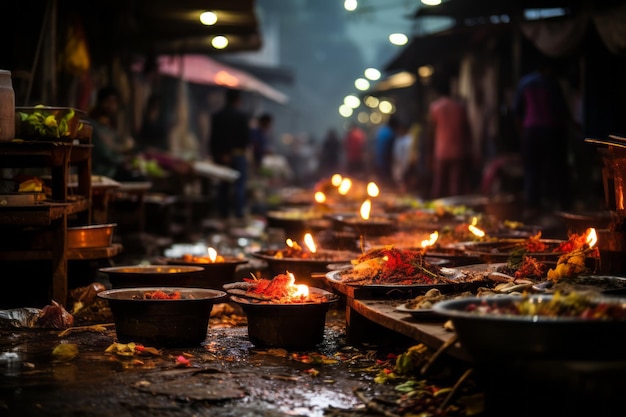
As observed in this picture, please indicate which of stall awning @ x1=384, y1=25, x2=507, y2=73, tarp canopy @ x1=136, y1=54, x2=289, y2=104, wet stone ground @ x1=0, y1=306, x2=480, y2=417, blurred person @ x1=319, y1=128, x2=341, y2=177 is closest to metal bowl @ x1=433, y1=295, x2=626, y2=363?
wet stone ground @ x1=0, y1=306, x2=480, y2=417

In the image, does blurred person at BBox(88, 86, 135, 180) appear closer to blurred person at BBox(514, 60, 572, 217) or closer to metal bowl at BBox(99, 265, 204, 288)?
metal bowl at BBox(99, 265, 204, 288)

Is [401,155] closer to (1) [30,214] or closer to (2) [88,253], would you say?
(2) [88,253]

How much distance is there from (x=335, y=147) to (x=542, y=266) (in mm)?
35689

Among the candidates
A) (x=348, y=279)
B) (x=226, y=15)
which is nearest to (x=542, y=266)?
(x=348, y=279)

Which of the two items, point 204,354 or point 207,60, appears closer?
point 204,354

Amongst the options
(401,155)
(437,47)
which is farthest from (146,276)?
(401,155)

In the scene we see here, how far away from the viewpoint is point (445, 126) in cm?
2156

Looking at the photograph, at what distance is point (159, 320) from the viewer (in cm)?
720

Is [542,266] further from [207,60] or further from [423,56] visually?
[207,60]

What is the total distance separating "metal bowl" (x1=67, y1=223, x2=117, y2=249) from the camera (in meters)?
9.20

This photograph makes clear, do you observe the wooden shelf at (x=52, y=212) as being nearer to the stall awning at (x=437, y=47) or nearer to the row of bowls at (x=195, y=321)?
the row of bowls at (x=195, y=321)

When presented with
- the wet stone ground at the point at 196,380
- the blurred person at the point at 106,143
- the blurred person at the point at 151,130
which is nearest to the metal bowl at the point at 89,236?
the wet stone ground at the point at 196,380

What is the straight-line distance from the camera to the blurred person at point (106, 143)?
13.8 meters

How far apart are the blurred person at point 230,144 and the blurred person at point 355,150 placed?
14.5 meters
